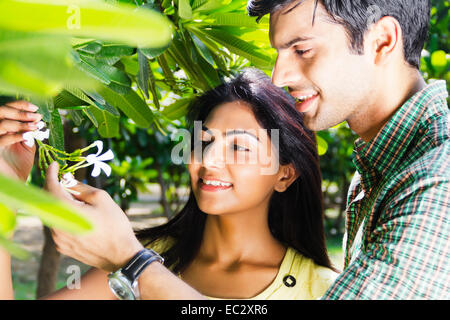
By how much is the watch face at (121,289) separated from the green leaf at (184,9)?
576 mm

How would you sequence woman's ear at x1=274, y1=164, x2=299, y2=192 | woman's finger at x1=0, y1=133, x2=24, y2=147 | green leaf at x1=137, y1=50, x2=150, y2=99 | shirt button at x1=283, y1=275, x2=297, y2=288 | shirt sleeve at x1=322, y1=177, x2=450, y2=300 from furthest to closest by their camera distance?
woman's ear at x1=274, y1=164, x2=299, y2=192 → shirt button at x1=283, y1=275, x2=297, y2=288 → green leaf at x1=137, y1=50, x2=150, y2=99 → woman's finger at x1=0, y1=133, x2=24, y2=147 → shirt sleeve at x1=322, y1=177, x2=450, y2=300

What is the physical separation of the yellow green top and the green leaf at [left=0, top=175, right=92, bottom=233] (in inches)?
48.2

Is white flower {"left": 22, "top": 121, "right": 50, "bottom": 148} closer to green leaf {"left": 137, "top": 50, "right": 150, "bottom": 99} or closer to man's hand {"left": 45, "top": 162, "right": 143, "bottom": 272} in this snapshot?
man's hand {"left": 45, "top": 162, "right": 143, "bottom": 272}

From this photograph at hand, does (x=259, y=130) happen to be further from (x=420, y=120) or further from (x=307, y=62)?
(x=420, y=120)

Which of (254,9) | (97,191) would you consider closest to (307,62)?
(254,9)

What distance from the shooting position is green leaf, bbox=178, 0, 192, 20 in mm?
1038

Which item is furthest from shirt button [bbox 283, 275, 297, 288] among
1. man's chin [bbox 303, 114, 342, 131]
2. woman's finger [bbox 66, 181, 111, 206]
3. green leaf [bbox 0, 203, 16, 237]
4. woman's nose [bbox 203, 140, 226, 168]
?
green leaf [bbox 0, 203, 16, 237]

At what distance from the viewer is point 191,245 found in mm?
1642

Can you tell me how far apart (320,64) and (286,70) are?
0.09m

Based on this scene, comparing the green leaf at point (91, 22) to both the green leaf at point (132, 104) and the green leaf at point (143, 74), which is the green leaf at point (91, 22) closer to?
the green leaf at point (143, 74)

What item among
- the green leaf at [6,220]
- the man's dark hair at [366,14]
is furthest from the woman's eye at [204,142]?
the green leaf at [6,220]

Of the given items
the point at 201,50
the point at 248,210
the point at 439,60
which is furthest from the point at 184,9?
the point at 439,60

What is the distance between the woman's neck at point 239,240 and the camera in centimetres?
157

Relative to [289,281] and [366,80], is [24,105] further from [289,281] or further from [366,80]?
[289,281]
